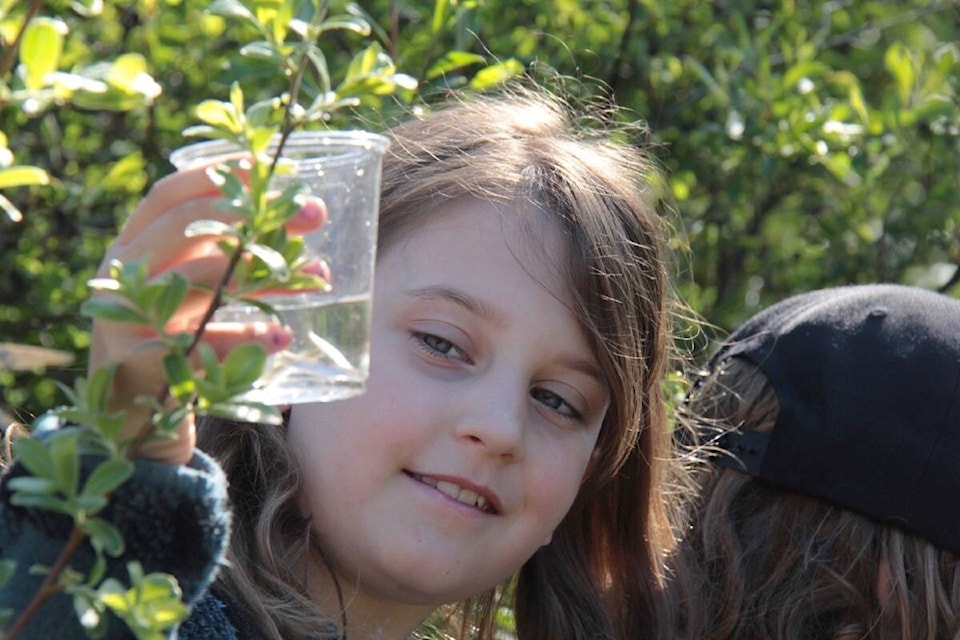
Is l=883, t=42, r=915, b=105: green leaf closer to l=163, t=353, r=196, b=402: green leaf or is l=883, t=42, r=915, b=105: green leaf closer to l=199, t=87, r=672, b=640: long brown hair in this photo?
l=199, t=87, r=672, b=640: long brown hair

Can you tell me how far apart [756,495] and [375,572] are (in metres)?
0.91

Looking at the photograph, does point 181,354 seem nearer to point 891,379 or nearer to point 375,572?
point 375,572

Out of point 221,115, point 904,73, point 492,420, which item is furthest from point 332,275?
point 904,73

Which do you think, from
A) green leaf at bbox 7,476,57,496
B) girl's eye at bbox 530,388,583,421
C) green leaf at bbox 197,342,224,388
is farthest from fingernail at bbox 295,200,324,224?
girl's eye at bbox 530,388,583,421

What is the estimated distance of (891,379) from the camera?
240 centimetres

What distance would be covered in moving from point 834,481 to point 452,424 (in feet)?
2.74

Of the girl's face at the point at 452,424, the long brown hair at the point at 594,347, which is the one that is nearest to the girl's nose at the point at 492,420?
the girl's face at the point at 452,424

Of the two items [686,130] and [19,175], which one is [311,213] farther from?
[686,130]

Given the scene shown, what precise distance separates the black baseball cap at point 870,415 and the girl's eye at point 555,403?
504 mm

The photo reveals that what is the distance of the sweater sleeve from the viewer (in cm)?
123

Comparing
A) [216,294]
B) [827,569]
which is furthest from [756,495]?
[216,294]

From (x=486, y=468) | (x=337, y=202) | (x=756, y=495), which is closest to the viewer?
(x=337, y=202)

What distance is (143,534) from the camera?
1.25 meters

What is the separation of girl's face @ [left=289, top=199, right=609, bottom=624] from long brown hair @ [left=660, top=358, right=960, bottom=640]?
0.52 m
